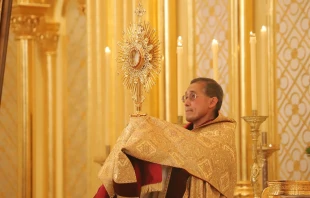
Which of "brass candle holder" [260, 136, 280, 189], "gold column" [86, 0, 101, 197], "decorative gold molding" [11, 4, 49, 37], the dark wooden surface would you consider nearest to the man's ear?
"brass candle holder" [260, 136, 280, 189]

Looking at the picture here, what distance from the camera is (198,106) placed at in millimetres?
4594

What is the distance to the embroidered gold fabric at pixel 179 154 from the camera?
4.20 meters

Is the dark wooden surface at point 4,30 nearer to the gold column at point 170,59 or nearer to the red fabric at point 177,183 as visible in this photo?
the gold column at point 170,59

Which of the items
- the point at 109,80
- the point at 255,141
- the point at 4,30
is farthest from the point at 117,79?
the point at 255,141

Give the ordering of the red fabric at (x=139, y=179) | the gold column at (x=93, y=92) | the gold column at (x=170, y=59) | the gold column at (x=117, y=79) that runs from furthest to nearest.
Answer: the gold column at (x=93, y=92) → the gold column at (x=117, y=79) → the gold column at (x=170, y=59) → the red fabric at (x=139, y=179)

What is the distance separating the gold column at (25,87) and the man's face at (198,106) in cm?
516

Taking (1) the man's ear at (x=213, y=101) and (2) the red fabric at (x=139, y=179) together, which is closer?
(2) the red fabric at (x=139, y=179)

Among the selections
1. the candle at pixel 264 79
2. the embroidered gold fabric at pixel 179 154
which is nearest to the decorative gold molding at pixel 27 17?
the candle at pixel 264 79

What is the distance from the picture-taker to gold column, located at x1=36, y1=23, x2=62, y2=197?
959cm

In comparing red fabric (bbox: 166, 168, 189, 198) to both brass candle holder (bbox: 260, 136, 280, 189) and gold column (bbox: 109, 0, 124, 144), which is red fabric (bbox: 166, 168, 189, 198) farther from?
gold column (bbox: 109, 0, 124, 144)

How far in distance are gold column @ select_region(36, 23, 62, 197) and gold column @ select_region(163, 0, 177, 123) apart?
314 cm

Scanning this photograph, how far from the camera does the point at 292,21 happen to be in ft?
19.0

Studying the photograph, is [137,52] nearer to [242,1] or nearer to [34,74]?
[242,1]

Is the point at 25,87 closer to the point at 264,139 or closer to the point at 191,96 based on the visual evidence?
the point at 264,139
